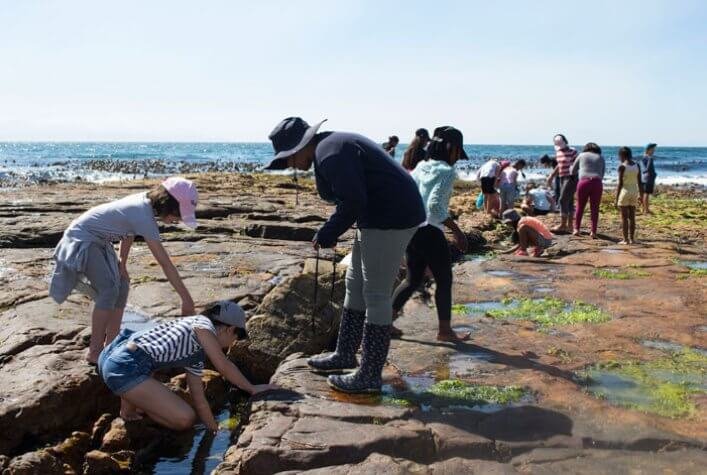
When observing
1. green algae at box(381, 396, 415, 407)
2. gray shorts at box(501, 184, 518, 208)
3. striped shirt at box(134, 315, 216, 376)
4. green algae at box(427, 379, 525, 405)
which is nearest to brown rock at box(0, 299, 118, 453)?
striped shirt at box(134, 315, 216, 376)

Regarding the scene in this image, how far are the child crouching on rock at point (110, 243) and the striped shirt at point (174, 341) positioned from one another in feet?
0.95

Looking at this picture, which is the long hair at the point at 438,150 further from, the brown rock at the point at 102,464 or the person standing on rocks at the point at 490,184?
the person standing on rocks at the point at 490,184

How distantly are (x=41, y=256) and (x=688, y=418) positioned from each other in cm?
822

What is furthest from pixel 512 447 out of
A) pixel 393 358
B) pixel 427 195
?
pixel 427 195

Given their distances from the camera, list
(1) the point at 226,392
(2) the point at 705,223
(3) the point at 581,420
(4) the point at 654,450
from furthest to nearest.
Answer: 1. (2) the point at 705,223
2. (1) the point at 226,392
3. (3) the point at 581,420
4. (4) the point at 654,450

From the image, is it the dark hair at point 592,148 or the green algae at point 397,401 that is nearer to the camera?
the green algae at point 397,401

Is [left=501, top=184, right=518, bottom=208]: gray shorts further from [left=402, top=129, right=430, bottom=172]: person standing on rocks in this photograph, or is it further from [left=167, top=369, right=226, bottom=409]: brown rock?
[left=167, top=369, right=226, bottom=409]: brown rock

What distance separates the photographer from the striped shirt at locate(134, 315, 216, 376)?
4527 mm

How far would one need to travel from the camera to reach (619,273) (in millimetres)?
9492

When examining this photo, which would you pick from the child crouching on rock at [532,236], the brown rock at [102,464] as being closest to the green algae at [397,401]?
the brown rock at [102,464]

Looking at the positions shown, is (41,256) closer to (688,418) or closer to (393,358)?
(393,358)

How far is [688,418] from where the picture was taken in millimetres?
4531

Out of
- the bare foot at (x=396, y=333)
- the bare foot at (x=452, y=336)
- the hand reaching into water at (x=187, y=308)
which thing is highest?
the hand reaching into water at (x=187, y=308)

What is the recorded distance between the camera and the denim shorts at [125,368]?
4.46 meters
